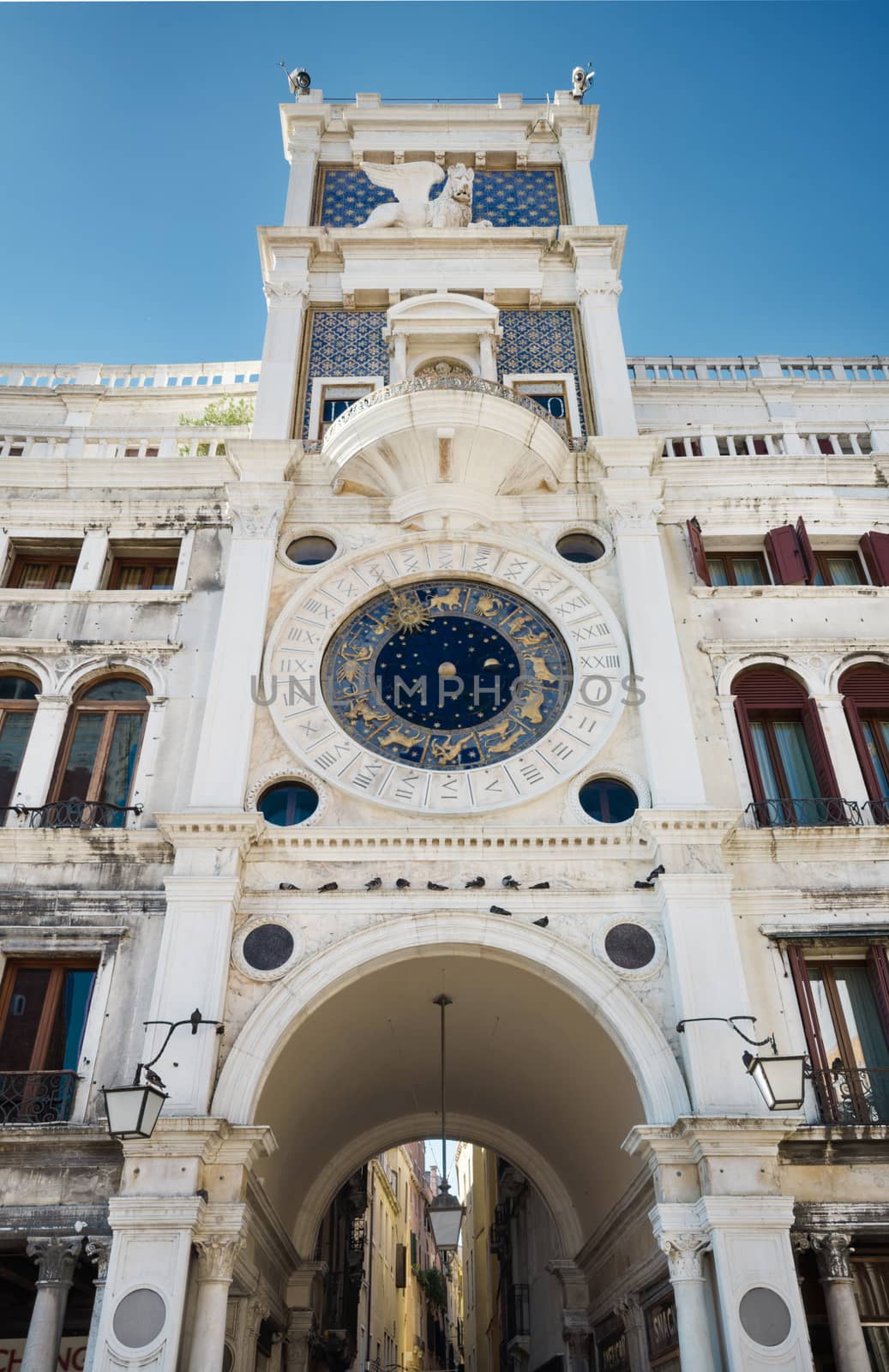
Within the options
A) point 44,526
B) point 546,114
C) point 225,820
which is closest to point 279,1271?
point 225,820

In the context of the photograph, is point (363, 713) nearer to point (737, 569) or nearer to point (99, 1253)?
point (737, 569)

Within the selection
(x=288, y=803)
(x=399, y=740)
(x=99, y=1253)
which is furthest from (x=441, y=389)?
(x=99, y=1253)

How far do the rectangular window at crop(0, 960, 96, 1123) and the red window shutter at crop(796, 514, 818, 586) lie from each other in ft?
36.6

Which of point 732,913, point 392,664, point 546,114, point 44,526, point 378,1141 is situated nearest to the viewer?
point 732,913

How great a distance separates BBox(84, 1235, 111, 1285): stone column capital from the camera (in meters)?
11.1

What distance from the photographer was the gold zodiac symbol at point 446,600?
16484 millimetres

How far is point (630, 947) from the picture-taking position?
13.1 m

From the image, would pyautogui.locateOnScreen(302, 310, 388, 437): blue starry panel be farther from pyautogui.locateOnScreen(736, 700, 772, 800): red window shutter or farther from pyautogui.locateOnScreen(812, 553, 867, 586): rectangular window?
pyautogui.locateOnScreen(736, 700, 772, 800): red window shutter

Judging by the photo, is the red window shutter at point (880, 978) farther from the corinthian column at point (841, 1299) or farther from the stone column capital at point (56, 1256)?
the stone column capital at point (56, 1256)

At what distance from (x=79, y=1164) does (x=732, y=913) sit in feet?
25.3

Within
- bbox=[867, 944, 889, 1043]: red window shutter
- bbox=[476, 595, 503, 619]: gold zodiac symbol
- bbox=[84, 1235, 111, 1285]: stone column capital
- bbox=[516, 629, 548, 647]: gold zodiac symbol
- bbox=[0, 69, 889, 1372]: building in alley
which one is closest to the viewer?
bbox=[84, 1235, 111, 1285]: stone column capital

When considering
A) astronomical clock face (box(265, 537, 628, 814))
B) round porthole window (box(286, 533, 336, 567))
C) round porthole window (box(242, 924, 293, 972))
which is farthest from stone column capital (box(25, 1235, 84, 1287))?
round porthole window (box(286, 533, 336, 567))

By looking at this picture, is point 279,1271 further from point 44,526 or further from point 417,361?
point 417,361

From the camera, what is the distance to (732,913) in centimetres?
1334
